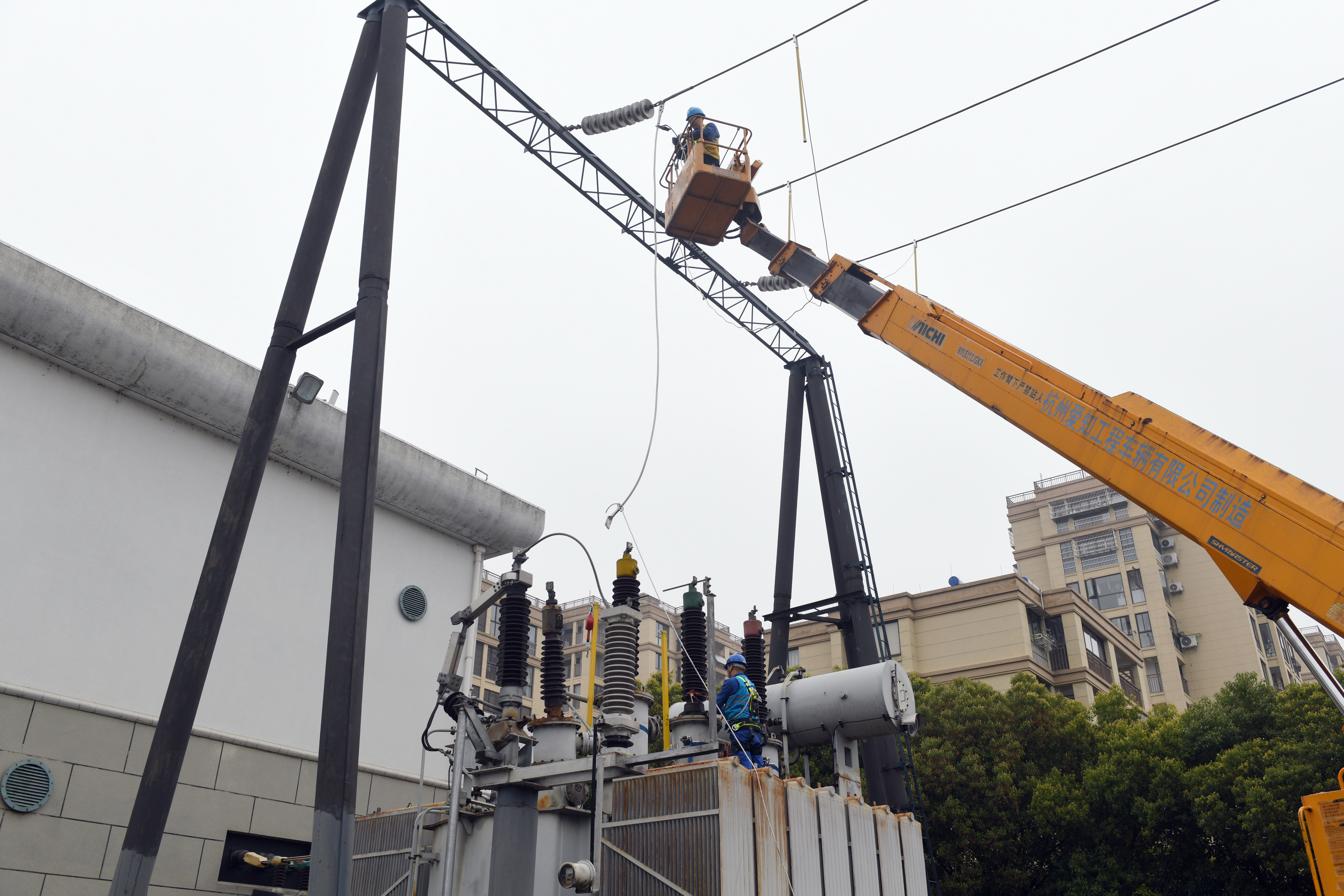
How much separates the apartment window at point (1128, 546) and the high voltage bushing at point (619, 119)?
6301 centimetres

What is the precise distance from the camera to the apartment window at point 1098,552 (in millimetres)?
72312

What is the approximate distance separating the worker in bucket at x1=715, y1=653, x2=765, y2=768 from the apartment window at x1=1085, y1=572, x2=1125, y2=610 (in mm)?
65695

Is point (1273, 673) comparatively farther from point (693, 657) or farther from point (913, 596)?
point (693, 657)

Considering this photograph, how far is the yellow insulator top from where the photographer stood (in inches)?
448

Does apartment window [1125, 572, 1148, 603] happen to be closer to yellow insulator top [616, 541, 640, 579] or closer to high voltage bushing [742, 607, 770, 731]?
high voltage bushing [742, 607, 770, 731]

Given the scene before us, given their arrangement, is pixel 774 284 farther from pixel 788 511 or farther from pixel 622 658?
pixel 622 658

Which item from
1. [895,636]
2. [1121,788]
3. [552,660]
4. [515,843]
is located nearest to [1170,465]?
[552,660]

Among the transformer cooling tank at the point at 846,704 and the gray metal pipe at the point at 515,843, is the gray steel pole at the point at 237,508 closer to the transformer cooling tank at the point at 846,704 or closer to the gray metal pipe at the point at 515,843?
the gray metal pipe at the point at 515,843

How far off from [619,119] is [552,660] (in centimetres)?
1217

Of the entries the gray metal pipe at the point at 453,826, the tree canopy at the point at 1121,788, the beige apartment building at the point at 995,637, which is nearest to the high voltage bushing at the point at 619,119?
the gray metal pipe at the point at 453,826

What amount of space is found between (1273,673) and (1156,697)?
15.2 meters

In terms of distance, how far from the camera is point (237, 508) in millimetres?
11586

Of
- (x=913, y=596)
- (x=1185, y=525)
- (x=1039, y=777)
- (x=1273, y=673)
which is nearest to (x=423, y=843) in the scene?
(x=1185, y=525)

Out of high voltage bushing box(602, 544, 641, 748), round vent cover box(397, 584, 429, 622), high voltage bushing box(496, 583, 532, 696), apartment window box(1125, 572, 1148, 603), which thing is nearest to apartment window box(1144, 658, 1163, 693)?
apartment window box(1125, 572, 1148, 603)
